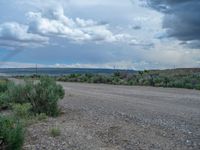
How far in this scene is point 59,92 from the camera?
59.5 ft

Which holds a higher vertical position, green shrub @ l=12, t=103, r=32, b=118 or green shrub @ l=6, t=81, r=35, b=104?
green shrub @ l=6, t=81, r=35, b=104

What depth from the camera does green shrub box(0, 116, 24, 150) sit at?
8.66m

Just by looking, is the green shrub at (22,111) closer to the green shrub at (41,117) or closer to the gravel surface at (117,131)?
the green shrub at (41,117)

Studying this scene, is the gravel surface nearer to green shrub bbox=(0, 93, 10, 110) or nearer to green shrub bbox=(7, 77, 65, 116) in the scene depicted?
green shrub bbox=(7, 77, 65, 116)

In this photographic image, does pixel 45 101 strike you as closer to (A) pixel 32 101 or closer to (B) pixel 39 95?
(B) pixel 39 95

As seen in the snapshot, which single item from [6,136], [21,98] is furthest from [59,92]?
[6,136]

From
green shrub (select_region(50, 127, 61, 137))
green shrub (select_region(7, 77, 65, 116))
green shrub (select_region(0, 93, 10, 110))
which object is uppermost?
green shrub (select_region(7, 77, 65, 116))

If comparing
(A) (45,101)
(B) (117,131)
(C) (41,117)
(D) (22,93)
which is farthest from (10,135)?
(D) (22,93)

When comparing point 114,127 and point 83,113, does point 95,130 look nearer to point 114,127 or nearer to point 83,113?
point 114,127

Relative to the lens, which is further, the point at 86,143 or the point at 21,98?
the point at 21,98

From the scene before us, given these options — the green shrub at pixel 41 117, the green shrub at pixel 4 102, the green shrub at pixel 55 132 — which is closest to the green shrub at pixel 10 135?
the green shrub at pixel 55 132

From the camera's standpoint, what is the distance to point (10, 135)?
342 inches

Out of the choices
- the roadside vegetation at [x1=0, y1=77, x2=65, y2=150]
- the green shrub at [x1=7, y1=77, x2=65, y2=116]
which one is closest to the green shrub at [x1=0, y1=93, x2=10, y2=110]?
the roadside vegetation at [x1=0, y1=77, x2=65, y2=150]

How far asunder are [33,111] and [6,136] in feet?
22.7
